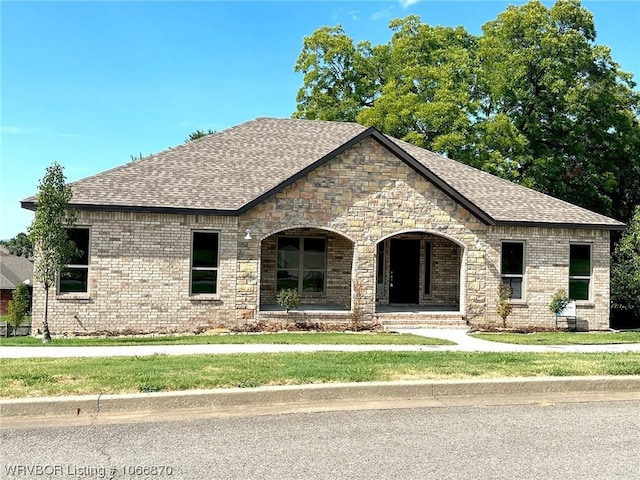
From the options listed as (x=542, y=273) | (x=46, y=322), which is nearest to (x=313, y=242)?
(x=542, y=273)

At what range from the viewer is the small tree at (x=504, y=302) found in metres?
18.0

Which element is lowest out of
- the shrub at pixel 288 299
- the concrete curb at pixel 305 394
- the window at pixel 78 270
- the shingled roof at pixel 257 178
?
the concrete curb at pixel 305 394

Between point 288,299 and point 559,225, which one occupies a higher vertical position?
point 559,225

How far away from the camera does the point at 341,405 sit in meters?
7.34

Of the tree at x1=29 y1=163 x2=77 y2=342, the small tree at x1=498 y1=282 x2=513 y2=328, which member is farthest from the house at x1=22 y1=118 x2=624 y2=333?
the tree at x1=29 y1=163 x2=77 y2=342

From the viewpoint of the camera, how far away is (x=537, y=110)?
93.0 ft

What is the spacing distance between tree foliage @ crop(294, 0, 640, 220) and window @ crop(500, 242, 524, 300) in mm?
9595

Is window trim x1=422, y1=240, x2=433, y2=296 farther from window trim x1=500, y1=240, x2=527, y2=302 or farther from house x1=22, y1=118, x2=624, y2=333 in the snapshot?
window trim x1=500, y1=240, x2=527, y2=302

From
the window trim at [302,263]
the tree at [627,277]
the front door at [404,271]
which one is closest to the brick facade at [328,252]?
the window trim at [302,263]

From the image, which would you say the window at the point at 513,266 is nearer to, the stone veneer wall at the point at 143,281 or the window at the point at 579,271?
the window at the point at 579,271

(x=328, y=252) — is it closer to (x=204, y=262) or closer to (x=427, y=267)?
(x=427, y=267)

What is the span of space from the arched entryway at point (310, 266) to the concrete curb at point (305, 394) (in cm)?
1160

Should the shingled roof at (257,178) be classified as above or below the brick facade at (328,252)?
above

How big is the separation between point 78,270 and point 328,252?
776cm
